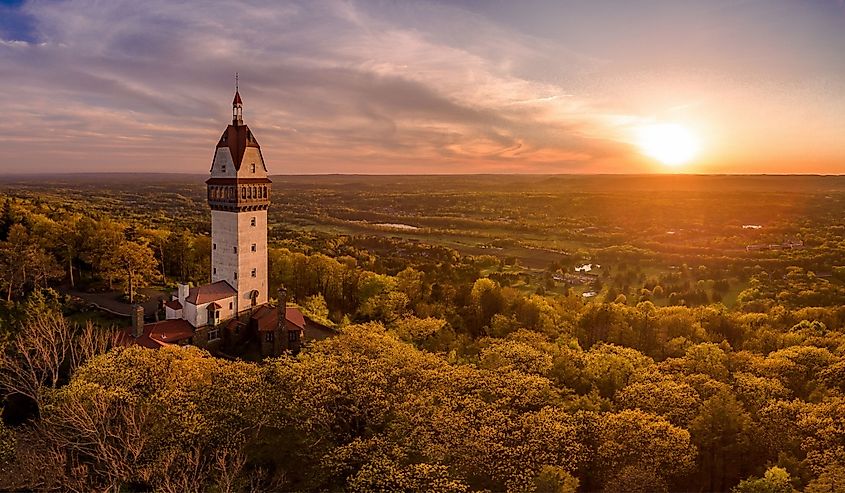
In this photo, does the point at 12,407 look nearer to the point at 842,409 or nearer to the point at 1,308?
the point at 1,308

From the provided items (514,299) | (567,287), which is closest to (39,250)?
(514,299)

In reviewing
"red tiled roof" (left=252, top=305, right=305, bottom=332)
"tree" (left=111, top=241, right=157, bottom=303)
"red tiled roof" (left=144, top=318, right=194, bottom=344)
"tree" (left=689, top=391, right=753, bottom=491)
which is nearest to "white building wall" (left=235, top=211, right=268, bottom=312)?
"red tiled roof" (left=252, top=305, right=305, bottom=332)

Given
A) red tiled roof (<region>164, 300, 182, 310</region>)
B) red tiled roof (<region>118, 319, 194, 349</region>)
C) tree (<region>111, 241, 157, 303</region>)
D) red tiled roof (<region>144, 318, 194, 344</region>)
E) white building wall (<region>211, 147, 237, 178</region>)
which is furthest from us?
tree (<region>111, 241, 157, 303</region>)

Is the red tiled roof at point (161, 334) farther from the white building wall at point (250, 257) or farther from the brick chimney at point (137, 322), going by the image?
the white building wall at point (250, 257)

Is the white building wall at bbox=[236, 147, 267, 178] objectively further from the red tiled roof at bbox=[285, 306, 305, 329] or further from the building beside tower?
the red tiled roof at bbox=[285, 306, 305, 329]

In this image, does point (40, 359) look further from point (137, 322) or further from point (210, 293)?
point (210, 293)

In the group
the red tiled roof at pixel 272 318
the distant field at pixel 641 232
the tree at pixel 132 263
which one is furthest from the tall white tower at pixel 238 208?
the distant field at pixel 641 232
